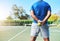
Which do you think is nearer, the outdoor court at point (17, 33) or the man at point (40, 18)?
the man at point (40, 18)

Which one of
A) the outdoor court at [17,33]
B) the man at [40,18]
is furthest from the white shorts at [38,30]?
the outdoor court at [17,33]

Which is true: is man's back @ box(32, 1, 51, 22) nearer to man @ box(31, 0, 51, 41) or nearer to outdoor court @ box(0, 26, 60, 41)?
man @ box(31, 0, 51, 41)

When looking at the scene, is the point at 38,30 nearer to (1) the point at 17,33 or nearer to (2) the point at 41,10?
(2) the point at 41,10

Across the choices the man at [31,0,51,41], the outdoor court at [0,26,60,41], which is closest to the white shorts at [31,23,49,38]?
the man at [31,0,51,41]

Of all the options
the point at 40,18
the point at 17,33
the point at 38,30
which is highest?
the point at 40,18

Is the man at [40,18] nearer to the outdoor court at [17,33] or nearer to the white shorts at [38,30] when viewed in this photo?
the white shorts at [38,30]

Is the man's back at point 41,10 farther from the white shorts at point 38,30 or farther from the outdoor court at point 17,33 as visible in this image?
the outdoor court at point 17,33

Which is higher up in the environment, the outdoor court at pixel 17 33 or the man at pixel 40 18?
the man at pixel 40 18

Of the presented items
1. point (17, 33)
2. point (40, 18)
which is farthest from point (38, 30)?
point (17, 33)

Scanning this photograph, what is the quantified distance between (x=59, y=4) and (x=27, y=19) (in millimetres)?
515

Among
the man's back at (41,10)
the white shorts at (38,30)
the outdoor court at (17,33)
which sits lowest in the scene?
the outdoor court at (17,33)

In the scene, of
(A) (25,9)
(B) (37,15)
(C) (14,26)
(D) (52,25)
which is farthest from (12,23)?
(B) (37,15)

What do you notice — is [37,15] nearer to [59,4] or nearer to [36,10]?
[36,10]

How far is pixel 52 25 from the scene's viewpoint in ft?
11.1
